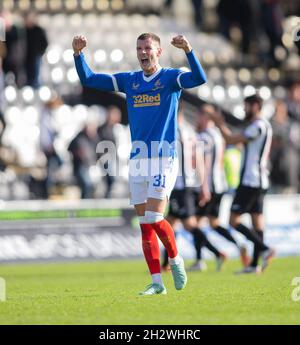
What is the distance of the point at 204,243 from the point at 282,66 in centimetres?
1192

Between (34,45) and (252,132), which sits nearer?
(252,132)

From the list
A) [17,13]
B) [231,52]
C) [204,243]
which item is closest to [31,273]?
[204,243]

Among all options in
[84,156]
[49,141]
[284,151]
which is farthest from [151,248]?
[284,151]

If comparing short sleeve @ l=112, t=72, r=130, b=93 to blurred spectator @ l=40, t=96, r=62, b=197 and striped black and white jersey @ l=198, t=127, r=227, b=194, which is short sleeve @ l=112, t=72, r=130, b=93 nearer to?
striped black and white jersey @ l=198, t=127, r=227, b=194

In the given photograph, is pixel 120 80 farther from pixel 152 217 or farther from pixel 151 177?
pixel 152 217

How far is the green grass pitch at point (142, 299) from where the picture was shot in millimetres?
9656

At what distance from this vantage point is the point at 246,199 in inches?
652

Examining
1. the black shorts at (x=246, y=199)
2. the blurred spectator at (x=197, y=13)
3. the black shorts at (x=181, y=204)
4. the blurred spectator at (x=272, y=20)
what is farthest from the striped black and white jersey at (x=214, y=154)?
the blurred spectator at (x=197, y=13)

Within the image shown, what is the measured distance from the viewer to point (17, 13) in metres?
27.2

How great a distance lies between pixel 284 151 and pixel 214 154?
22.4 feet

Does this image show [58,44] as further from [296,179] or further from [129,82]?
[129,82]

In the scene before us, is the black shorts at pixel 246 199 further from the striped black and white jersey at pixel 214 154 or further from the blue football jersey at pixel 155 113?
the blue football jersey at pixel 155 113

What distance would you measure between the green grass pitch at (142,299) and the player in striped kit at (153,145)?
54 centimetres
